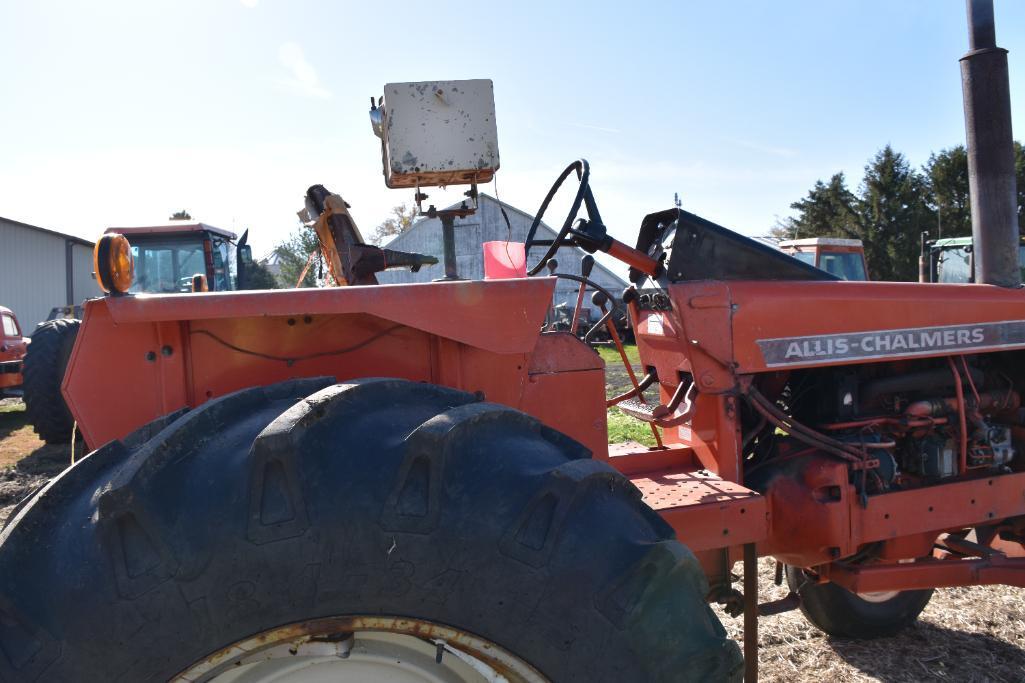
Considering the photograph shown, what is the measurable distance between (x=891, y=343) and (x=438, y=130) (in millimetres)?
1804

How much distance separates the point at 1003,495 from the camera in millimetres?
2701

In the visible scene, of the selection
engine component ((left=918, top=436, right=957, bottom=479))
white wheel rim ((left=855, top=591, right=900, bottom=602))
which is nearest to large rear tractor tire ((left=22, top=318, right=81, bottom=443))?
white wheel rim ((left=855, top=591, right=900, bottom=602))

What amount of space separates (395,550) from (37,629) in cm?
59

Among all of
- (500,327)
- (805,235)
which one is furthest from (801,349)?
(805,235)

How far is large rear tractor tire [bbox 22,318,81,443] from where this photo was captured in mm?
7809

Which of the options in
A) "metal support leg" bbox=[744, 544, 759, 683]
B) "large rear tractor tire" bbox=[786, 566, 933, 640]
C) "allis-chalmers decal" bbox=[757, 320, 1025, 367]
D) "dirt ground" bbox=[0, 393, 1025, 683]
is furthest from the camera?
"large rear tractor tire" bbox=[786, 566, 933, 640]

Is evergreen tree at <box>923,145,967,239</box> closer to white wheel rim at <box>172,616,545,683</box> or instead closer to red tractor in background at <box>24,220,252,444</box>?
red tractor in background at <box>24,220,252,444</box>

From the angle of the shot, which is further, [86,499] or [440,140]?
[440,140]

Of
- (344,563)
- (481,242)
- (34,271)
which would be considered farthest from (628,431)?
(34,271)

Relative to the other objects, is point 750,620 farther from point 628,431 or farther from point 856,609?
point 628,431

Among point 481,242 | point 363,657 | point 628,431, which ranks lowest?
point 628,431

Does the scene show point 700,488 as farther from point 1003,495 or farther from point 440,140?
point 440,140

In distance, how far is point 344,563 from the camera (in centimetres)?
130

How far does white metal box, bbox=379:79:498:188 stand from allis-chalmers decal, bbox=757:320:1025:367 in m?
1.27
